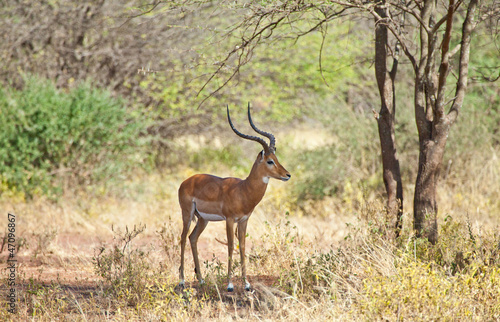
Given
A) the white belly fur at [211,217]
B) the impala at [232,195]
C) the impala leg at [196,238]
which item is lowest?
the impala leg at [196,238]

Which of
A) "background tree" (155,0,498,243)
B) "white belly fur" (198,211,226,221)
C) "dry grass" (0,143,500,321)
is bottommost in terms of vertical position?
Answer: "dry grass" (0,143,500,321)

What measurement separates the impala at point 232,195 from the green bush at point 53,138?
594 centimetres

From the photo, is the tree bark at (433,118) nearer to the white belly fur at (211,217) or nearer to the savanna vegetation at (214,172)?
the savanna vegetation at (214,172)

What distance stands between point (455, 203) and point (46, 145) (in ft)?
26.9

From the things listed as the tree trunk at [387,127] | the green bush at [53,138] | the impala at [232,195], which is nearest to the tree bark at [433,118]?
the tree trunk at [387,127]

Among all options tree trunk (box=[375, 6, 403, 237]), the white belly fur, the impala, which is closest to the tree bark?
tree trunk (box=[375, 6, 403, 237])

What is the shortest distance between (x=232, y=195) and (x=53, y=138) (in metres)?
6.59

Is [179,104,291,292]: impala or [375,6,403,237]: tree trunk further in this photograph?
[375,6,403,237]: tree trunk

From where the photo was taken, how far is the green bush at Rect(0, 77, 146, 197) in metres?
10.9

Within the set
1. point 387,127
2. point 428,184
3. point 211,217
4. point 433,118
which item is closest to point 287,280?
point 211,217

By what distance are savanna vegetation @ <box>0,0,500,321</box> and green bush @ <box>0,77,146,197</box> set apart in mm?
38

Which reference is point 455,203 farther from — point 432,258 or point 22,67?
point 22,67

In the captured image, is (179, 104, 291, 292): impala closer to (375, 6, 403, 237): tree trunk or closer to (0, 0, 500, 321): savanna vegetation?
(0, 0, 500, 321): savanna vegetation

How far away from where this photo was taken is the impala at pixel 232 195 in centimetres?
558
